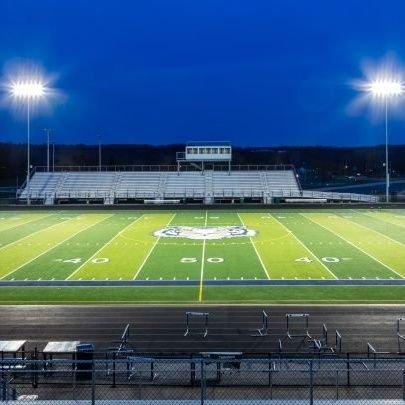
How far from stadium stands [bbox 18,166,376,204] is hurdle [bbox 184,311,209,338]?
40413 millimetres

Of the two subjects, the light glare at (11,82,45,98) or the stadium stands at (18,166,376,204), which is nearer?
the light glare at (11,82,45,98)

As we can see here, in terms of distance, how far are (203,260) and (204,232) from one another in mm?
8639

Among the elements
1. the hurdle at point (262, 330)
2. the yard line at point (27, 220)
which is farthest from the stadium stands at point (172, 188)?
the hurdle at point (262, 330)

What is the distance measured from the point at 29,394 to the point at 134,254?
1670 cm

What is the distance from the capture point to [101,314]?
1625cm

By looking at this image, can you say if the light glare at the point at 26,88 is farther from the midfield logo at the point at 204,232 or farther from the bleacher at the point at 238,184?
the midfield logo at the point at 204,232

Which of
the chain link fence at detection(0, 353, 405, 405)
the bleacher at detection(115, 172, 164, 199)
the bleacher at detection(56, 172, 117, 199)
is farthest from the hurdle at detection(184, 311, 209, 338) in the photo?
the bleacher at detection(115, 172, 164, 199)

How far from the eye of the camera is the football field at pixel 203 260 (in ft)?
61.9

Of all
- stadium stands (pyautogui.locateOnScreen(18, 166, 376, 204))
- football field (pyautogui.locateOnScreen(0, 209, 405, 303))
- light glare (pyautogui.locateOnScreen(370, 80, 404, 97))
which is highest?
light glare (pyautogui.locateOnScreen(370, 80, 404, 97))

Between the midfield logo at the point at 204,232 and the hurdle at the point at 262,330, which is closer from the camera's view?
the hurdle at the point at 262,330

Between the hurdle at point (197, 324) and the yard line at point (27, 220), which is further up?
the yard line at point (27, 220)

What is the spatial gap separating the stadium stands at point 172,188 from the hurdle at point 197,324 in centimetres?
4041

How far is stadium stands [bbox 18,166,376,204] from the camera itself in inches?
2269

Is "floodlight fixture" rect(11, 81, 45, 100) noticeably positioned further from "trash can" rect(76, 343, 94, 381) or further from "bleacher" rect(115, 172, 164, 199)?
"trash can" rect(76, 343, 94, 381)
